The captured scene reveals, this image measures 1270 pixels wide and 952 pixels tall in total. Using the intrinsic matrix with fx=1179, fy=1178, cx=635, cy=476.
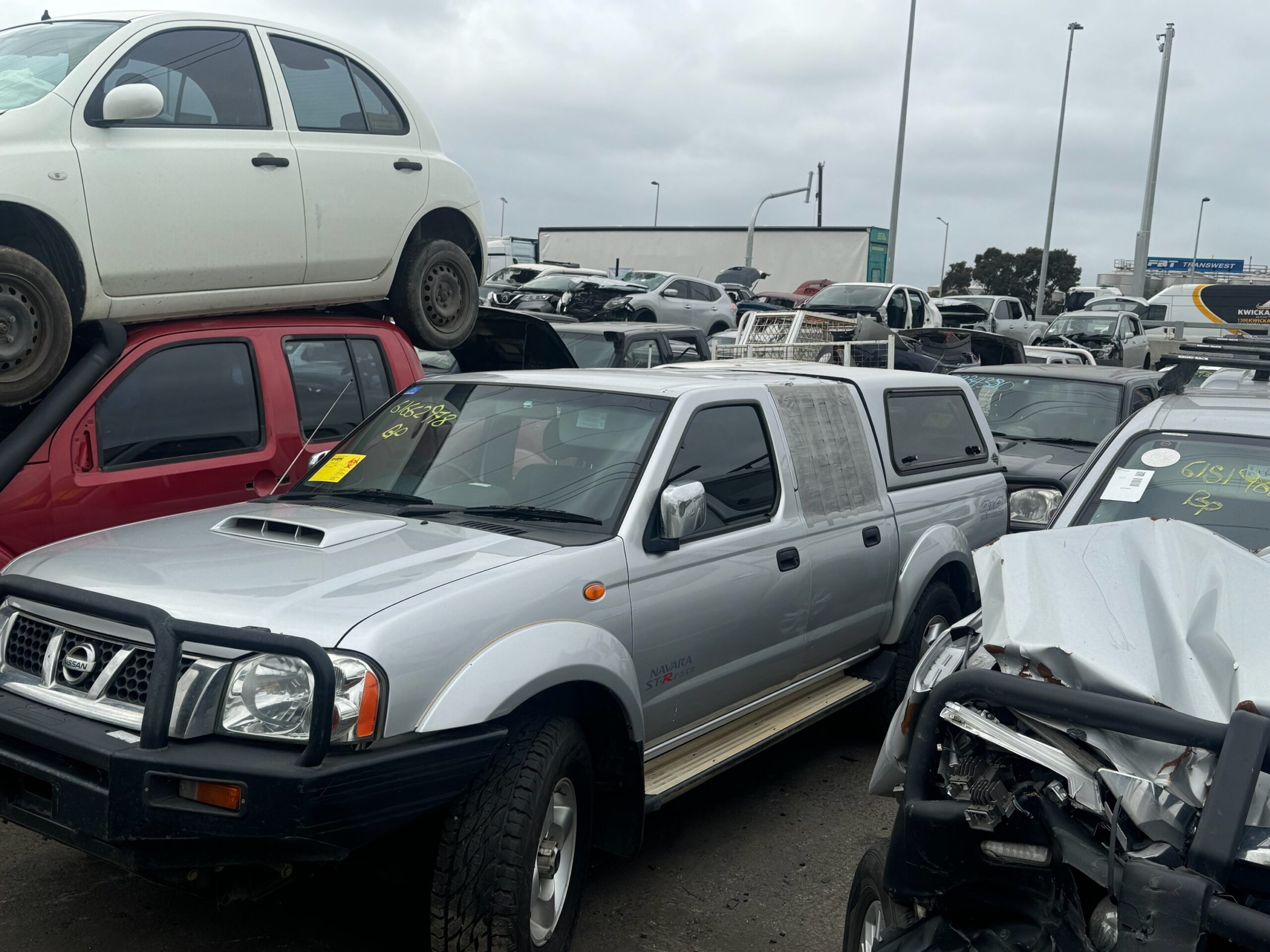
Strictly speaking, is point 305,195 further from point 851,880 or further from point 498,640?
point 851,880

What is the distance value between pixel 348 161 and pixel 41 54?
4.63ft

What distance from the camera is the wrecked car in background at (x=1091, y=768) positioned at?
221 centimetres

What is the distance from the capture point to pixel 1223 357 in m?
6.04

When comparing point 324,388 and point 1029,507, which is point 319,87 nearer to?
point 324,388

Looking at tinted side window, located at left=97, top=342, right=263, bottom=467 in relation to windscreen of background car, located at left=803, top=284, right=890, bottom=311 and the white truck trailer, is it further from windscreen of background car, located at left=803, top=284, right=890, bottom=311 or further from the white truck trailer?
the white truck trailer

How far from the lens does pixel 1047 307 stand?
2717 inches

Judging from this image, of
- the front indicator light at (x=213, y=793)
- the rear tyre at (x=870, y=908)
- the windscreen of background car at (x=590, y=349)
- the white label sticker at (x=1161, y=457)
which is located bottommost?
the rear tyre at (x=870, y=908)

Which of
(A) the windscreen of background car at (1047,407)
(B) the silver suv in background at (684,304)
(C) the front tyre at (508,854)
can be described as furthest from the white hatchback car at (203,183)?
(B) the silver suv in background at (684,304)

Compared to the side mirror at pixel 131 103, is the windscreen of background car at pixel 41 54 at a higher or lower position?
higher

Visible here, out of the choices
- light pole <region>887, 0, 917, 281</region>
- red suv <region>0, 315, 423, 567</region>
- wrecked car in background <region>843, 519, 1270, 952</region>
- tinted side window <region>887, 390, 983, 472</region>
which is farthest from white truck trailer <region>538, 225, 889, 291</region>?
wrecked car in background <region>843, 519, 1270, 952</region>

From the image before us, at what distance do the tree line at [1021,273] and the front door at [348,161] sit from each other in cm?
6636

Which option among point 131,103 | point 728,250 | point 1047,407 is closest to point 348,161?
point 131,103

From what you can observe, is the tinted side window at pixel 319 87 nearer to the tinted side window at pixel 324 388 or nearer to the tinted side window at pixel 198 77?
the tinted side window at pixel 198 77

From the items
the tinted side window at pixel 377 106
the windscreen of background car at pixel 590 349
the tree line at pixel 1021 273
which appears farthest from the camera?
the tree line at pixel 1021 273
